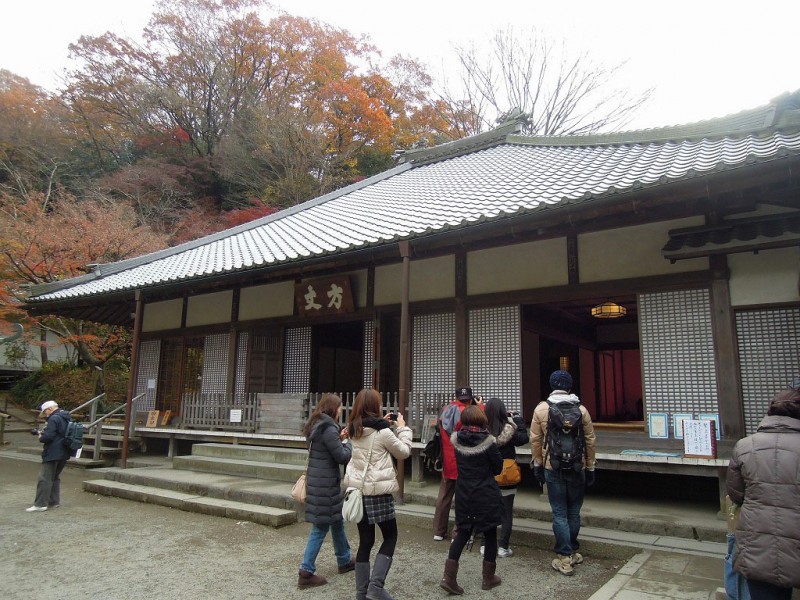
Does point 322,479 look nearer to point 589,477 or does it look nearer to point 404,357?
point 589,477

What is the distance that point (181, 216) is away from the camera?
1009 inches

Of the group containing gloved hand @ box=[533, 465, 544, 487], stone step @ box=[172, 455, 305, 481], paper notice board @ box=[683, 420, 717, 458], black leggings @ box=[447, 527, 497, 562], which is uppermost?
paper notice board @ box=[683, 420, 717, 458]

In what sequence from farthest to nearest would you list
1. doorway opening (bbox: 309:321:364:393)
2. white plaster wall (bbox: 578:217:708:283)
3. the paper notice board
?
doorway opening (bbox: 309:321:364:393), white plaster wall (bbox: 578:217:708:283), the paper notice board

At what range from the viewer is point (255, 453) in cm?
995

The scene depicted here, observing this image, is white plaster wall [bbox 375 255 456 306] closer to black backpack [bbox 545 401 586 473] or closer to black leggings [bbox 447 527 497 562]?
black backpack [bbox 545 401 586 473]

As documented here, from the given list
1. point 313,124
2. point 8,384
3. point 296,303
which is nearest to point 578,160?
point 296,303

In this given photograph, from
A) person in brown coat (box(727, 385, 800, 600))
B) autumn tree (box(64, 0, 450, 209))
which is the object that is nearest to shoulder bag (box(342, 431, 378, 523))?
person in brown coat (box(727, 385, 800, 600))

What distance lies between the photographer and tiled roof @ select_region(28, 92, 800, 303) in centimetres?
691

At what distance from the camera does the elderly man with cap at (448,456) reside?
5.43 metres

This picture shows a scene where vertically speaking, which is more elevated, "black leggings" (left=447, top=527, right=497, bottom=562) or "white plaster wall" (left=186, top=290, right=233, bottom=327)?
"white plaster wall" (left=186, top=290, right=233, bottom=327)

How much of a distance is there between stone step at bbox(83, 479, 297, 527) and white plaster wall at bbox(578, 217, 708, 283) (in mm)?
5354

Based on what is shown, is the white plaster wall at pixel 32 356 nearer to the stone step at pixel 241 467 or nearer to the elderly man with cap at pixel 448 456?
the stone step at pixel 241 467

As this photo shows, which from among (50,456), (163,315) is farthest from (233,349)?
(50,456)

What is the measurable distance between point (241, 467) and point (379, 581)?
19.6 feet
